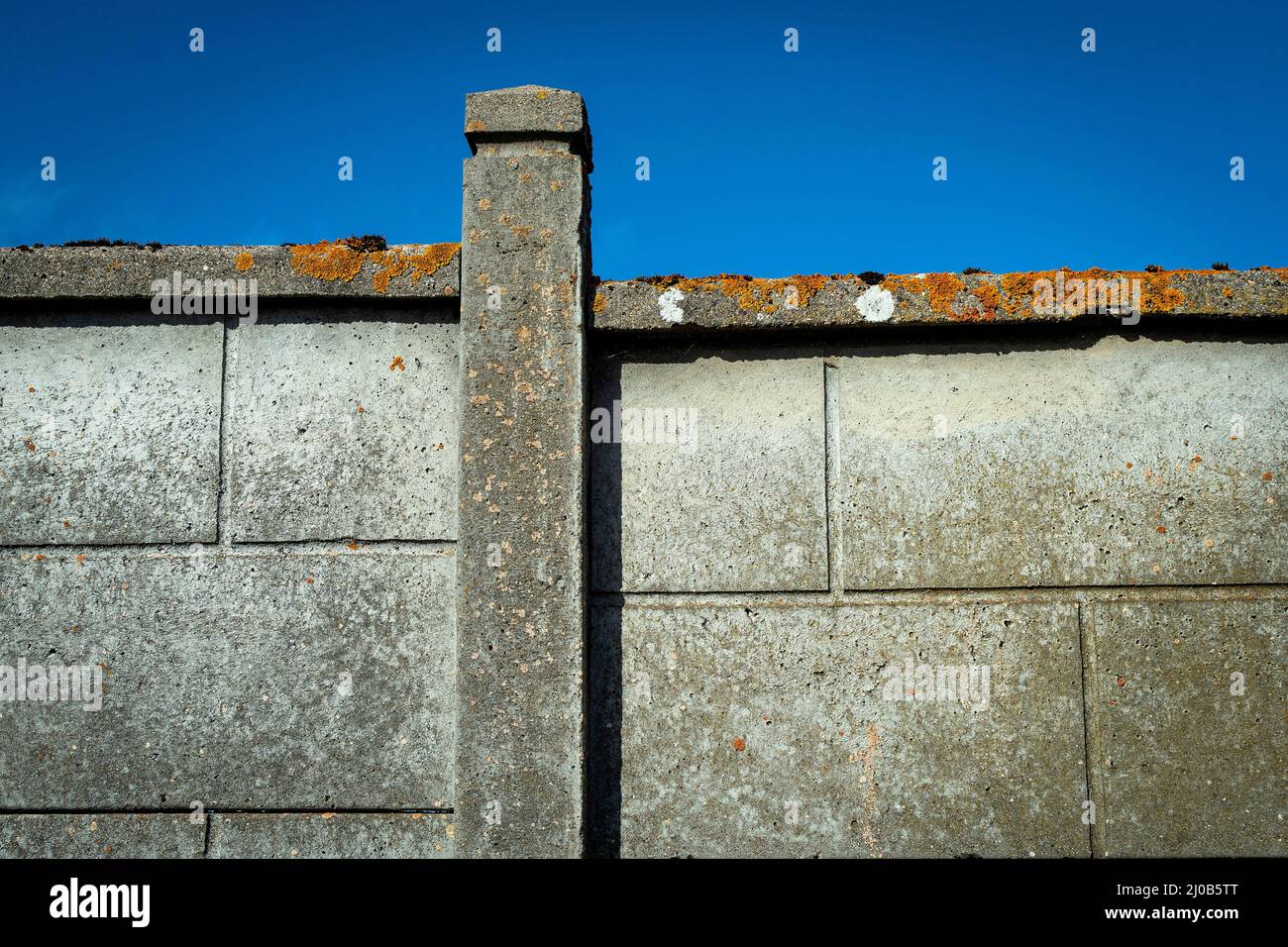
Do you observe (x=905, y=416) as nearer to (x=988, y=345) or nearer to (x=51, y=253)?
(x=988, y=345)

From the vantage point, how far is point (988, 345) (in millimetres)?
2957

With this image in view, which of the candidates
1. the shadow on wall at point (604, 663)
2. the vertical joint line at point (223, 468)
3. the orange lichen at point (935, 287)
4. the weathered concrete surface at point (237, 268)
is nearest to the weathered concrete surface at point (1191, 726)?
the orange lichen at point (935, 287)

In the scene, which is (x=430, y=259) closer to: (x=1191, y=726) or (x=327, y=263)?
(x=327, y=263)

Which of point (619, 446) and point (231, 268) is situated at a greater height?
point (231, 268)

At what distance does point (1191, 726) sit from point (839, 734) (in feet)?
3.71

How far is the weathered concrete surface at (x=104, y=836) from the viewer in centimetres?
277

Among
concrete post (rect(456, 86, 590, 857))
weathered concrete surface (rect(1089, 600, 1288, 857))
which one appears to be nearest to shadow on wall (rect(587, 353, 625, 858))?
concrete post (rect(456, 86, 590, 857))

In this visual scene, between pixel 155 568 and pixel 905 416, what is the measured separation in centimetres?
259

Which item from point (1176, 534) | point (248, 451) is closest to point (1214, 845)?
point (1176, 534)

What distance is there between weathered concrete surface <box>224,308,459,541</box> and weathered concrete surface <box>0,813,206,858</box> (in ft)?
3.21

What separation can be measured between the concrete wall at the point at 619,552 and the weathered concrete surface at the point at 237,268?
1cm

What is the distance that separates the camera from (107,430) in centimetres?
293

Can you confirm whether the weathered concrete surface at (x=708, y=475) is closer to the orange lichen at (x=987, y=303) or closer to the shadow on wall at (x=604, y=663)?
the shadow on wall at (x=604, y=663)

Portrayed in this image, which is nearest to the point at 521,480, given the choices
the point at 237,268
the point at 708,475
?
the point at 708,475
